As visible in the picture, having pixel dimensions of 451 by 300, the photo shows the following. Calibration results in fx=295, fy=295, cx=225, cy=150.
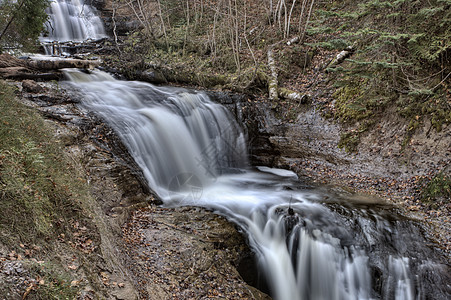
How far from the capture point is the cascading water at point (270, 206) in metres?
5.40

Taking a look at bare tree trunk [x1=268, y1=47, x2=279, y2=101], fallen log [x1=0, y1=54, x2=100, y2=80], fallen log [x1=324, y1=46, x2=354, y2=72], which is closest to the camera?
fallen log [x1=0, y1=54, x2=100, y2=80]

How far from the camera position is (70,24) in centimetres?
1745

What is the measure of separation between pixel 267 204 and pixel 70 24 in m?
17.0

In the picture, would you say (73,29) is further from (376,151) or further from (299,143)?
(376,151)

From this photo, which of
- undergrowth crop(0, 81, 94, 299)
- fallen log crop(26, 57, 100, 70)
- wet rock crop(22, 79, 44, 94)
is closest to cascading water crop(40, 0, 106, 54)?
fallen log crop(26, 57, 100, 70)

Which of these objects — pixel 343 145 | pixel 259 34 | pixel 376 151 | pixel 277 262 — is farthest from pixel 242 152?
pixel 259 34

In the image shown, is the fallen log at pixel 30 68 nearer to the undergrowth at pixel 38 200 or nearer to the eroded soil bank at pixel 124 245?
the eroded soil bank at pixel 124 245

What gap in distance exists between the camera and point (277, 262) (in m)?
5.91

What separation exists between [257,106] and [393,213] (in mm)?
6140

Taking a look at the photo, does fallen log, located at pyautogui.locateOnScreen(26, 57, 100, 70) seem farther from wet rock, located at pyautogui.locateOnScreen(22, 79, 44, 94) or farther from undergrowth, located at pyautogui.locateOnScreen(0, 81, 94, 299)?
undergrowth, located at pyautogui.locateOnScreen(0, 81, 94, 299)

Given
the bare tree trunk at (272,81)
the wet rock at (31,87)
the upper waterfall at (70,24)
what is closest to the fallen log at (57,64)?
the wet rock at (31,87)

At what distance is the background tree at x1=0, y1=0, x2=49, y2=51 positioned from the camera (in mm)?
8086

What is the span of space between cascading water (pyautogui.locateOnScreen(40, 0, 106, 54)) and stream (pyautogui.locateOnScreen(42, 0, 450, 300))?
299 inches

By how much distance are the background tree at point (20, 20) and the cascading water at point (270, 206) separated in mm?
1938
